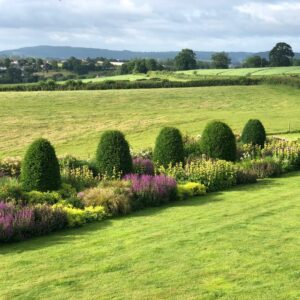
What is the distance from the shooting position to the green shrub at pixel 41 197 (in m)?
11.4

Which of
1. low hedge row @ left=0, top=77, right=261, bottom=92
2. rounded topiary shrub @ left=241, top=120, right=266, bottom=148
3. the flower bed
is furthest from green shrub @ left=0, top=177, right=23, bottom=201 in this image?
low hedge row @ left=0, top=77, right=261, bottom=92

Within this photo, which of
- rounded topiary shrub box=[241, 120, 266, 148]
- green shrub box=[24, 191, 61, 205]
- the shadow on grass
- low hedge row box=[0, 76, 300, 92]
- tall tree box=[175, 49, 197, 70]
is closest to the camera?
the shadow on grass

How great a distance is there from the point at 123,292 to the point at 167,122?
1339 inches

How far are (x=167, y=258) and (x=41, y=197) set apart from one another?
4627mm

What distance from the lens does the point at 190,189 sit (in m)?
13.4

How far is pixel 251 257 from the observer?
317 inches

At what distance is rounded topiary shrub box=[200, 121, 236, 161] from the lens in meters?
17.9

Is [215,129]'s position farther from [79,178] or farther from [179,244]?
[179,244]

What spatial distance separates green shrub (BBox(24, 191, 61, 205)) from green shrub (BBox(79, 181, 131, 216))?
0.61 metres

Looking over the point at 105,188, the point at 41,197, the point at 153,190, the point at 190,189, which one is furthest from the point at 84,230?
the point at 190,189

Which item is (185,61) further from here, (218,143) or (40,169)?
(40,169)

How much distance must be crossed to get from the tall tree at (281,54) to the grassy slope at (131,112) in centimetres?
5879

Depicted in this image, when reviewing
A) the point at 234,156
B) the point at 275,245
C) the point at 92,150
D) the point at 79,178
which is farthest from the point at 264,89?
the point at 275,245

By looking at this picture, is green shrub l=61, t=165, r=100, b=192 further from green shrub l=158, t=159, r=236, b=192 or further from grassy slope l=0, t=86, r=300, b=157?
grassy slope l=0, t=86, r=300, b=157
